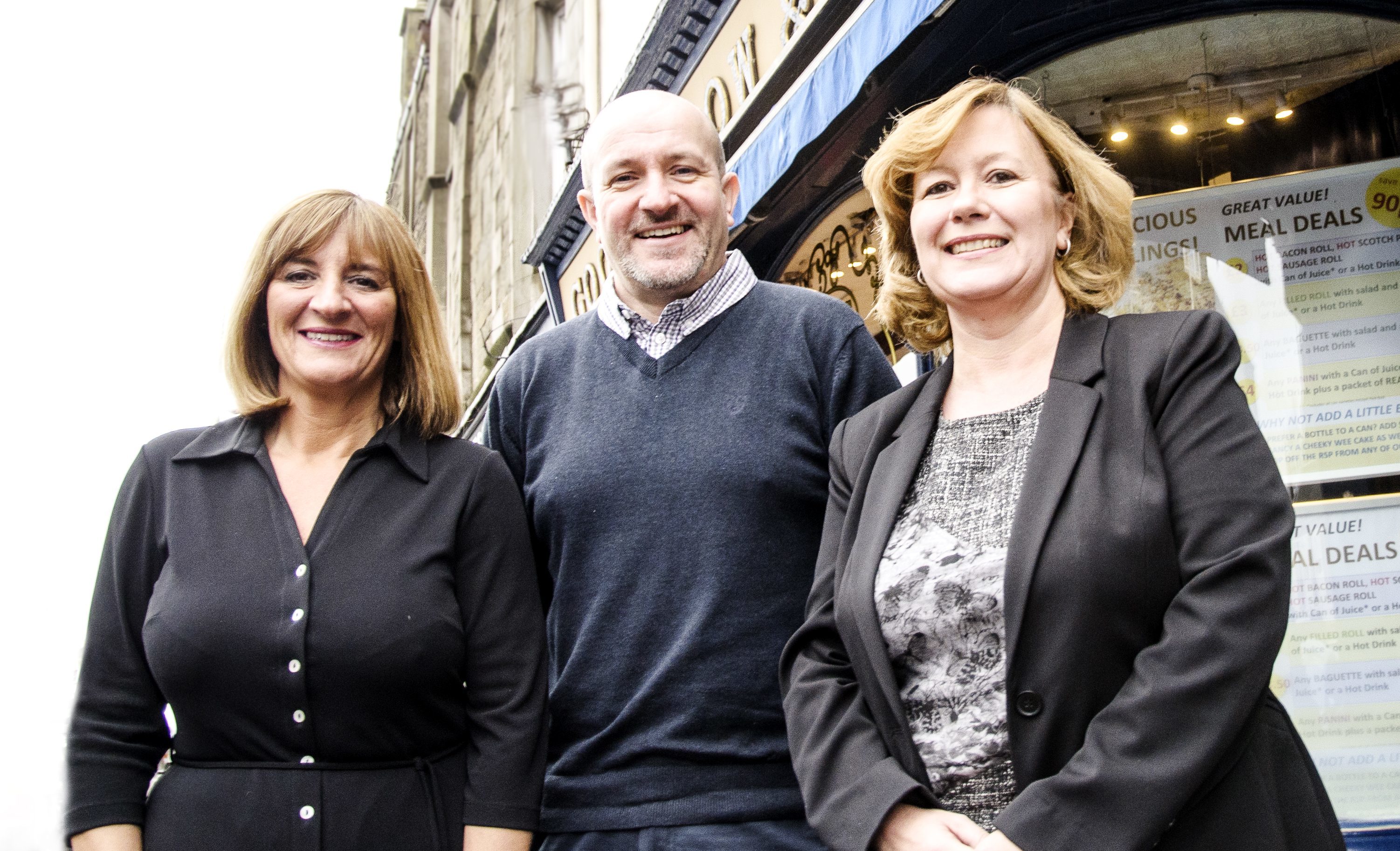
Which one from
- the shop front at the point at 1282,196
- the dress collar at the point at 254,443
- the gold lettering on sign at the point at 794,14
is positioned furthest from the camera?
the gold lettering on sign at the point at 794,14

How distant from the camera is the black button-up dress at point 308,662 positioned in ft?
7.15

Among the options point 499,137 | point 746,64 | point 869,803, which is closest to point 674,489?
point 869,803

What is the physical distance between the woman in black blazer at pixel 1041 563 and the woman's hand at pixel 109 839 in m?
1.22

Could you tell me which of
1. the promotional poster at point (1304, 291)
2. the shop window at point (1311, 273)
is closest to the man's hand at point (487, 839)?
the shop window at point (1311, 273)

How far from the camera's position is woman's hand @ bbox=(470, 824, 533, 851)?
224 cm

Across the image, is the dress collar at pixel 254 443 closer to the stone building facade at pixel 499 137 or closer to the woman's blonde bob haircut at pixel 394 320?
the woman's blonde bob haircut at pixel 394 320

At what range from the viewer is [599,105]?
10.5 metres

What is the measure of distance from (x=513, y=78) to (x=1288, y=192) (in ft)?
35.5

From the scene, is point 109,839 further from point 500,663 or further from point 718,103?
point 718,103

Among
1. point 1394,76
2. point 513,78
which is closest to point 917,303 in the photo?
point 1394,76

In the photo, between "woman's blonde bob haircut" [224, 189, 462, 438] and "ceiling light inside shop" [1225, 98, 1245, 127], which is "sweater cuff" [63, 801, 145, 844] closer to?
"woman's blonde bob haircut" [224, 189, 462, 438]

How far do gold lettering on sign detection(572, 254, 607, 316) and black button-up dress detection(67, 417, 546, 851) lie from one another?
5.98m

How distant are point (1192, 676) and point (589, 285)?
779 cm

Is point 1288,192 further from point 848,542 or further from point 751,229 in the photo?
point 848,542
